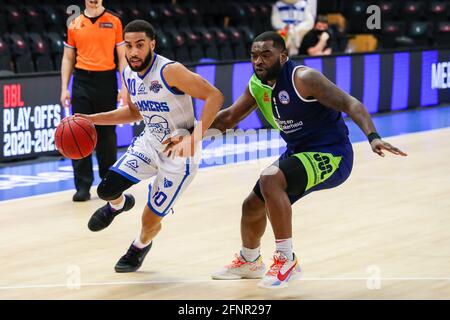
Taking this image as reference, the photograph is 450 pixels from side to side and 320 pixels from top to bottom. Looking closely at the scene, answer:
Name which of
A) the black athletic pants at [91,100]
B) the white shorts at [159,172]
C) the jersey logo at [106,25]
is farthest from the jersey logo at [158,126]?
the jersey logo at [106,25]

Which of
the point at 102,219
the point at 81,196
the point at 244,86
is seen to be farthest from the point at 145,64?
the point at 244,86

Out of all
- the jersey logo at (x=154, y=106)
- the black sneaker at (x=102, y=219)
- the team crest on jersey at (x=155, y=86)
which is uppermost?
the team crest on jersey at (x=155, y=86)

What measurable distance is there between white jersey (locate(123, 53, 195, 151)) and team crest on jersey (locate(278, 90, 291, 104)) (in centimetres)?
65

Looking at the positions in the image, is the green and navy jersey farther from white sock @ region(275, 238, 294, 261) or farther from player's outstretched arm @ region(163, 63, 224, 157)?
white sock @ region(275, 238, 294, 261)

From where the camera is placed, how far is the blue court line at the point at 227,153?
9.84 m

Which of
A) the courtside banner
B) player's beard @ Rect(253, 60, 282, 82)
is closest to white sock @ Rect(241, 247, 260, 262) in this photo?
player's beard @ Rect(253, 60, 282, 82)

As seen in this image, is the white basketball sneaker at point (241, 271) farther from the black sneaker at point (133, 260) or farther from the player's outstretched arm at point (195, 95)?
the player's outstretched arm at point (195, 95)

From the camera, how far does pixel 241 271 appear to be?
6.03 metres

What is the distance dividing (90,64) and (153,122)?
9.90 feet

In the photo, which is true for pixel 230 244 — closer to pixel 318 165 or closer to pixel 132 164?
pixel 132 164

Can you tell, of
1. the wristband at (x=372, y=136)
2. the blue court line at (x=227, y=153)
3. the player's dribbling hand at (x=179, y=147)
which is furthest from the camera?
the blue court line at (x=227, y=153)

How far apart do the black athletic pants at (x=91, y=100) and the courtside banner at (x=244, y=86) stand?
191 centimetres

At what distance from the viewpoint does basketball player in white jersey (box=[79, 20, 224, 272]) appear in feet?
19.4
